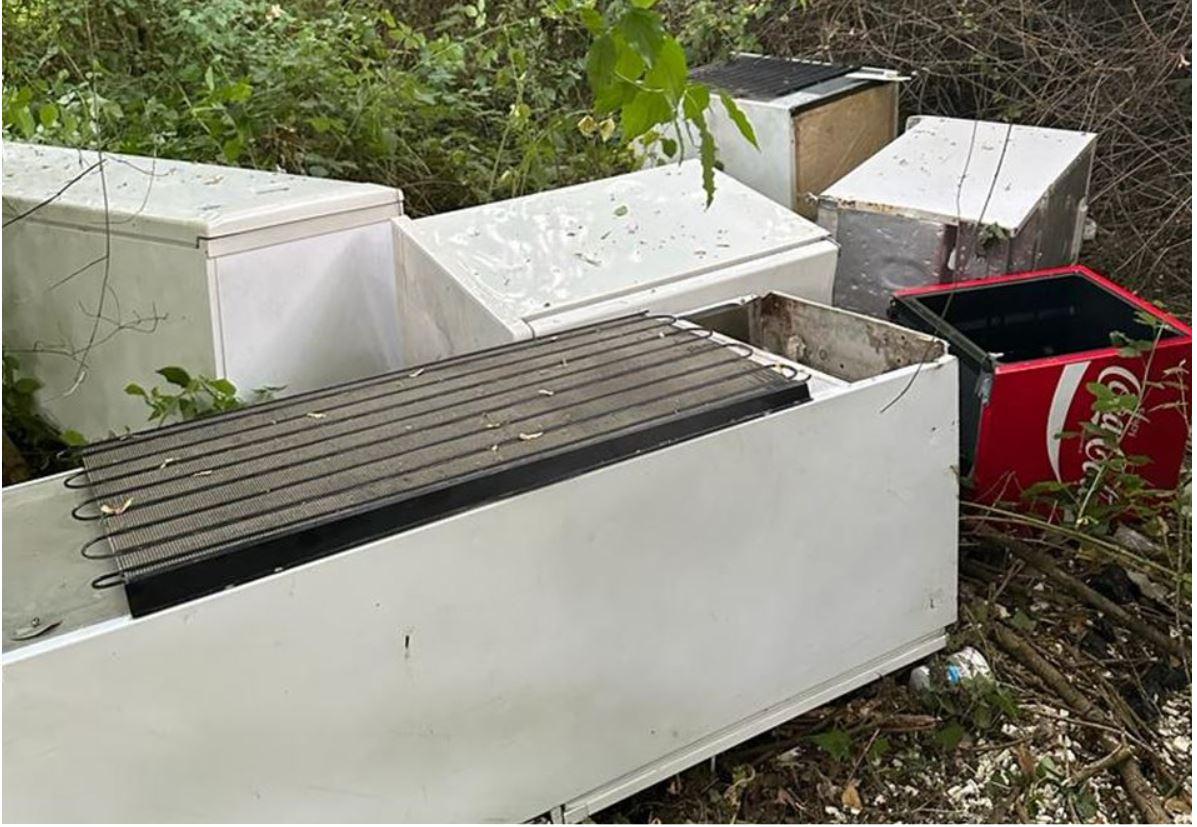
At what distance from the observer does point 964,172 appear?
2795mm

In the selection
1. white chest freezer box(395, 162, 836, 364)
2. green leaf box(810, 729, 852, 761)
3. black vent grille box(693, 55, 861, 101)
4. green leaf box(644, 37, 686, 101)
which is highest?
green leaf box(644, 37, 686, 101)

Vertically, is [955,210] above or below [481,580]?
above

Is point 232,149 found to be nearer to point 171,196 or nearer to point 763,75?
point 171,196

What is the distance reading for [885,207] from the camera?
266cm

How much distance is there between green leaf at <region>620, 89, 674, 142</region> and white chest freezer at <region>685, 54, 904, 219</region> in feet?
5.92

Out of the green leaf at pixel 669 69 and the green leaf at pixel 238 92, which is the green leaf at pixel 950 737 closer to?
the green leaf at pixel 669 69

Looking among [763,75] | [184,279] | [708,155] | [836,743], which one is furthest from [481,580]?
[763,75]

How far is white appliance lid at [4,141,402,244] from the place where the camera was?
206 centimetres

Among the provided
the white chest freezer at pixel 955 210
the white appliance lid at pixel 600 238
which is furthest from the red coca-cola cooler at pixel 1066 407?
the white appliance lid at pixel 600 238

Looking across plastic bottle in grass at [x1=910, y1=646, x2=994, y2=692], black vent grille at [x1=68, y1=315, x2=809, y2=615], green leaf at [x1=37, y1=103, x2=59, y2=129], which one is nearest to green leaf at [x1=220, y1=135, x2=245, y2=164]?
green leaf at [x1=37, y1=103, x2=59, y2=129]

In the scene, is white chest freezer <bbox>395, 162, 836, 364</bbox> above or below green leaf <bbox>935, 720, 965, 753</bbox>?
above

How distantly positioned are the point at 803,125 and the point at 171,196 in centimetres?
165

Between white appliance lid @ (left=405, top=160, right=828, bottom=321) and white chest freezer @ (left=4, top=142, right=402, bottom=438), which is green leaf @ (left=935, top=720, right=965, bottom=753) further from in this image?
white chest freezer @ (left=4, top=142, right=402, bottom=438)

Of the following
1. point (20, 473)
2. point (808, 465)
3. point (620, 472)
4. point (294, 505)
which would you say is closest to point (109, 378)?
point (20, 473)
